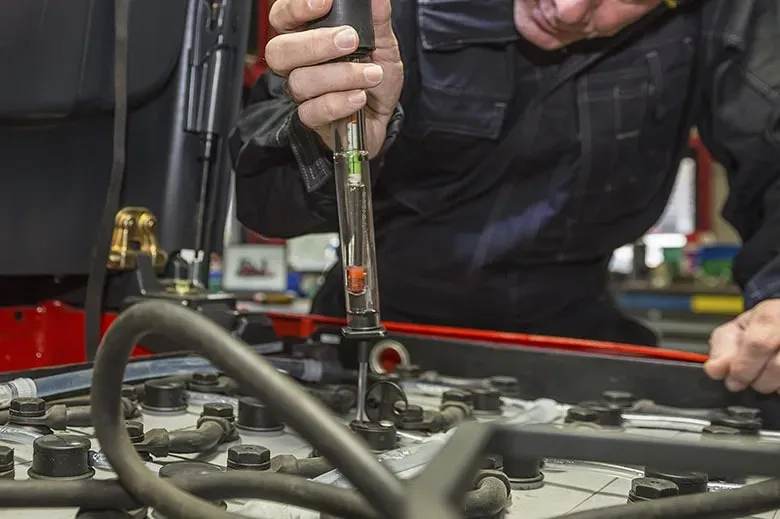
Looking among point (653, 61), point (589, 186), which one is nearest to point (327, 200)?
point (589, 186)

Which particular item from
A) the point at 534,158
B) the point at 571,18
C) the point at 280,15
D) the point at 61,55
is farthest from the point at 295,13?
the point at 534,158

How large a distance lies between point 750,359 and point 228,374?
578mm

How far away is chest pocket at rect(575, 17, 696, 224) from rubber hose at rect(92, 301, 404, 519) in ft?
2.82

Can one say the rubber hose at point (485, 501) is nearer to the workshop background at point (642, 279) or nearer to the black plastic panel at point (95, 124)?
the black plastic panel at point (95, 124)

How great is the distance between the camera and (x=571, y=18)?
88cm

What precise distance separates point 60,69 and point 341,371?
404mm

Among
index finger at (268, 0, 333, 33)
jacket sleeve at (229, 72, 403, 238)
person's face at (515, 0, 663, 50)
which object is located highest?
person's face at (515, 0, 663, 50)

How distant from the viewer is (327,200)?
0.92 metres

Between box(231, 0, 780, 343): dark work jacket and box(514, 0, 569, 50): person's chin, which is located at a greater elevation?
box(514, 0, 569, 50): person's chin

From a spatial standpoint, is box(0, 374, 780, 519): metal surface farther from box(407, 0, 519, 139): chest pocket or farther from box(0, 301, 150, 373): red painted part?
box(407, 0, 519, 139): chest pocket

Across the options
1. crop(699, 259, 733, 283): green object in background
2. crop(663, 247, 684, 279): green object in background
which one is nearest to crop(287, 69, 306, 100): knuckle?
crop(699, 259, 733, 283): green object in background

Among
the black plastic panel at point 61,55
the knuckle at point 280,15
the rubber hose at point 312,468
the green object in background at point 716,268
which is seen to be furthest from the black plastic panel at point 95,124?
the green object in background at point 716,268

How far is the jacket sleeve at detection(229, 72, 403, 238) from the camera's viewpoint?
0.79 metres

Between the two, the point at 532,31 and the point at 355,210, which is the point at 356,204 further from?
the point at 532,31
